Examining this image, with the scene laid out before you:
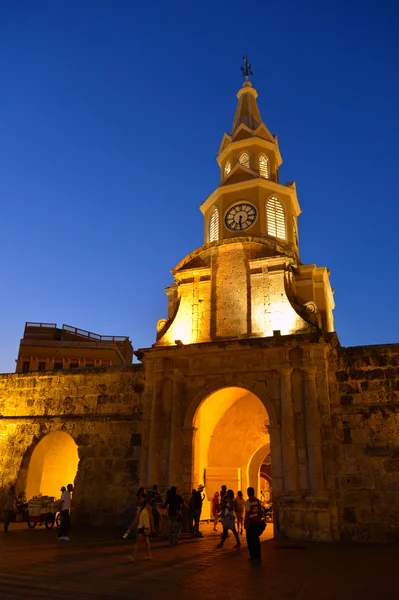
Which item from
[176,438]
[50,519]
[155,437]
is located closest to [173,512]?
[176,438]

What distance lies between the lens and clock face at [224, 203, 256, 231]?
2231 centimetres

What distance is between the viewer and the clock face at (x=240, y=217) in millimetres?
22314

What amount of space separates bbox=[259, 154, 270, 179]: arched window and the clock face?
3.14m

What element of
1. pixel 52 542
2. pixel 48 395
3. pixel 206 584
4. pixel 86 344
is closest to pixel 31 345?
pixel 86 344

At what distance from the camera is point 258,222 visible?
22047mm

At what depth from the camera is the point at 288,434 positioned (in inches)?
583

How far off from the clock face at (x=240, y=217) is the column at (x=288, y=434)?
8.87 m

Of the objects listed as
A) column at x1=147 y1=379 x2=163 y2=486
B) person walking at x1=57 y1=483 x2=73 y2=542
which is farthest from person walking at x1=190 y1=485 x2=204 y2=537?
person walking at x1=57 y1=483 x2=73 y2=542

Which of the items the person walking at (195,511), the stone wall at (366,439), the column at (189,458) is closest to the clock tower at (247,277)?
the stone wall at (366,439)

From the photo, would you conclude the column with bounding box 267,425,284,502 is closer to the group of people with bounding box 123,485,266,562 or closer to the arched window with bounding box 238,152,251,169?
the group of people with bounding box 123,485,266,562

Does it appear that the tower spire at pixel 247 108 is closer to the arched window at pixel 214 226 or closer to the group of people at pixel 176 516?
the arched window at pixel 214 226

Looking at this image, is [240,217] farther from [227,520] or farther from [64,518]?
[64,518]

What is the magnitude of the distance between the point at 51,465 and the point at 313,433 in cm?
1313

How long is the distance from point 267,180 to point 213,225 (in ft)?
11.0
